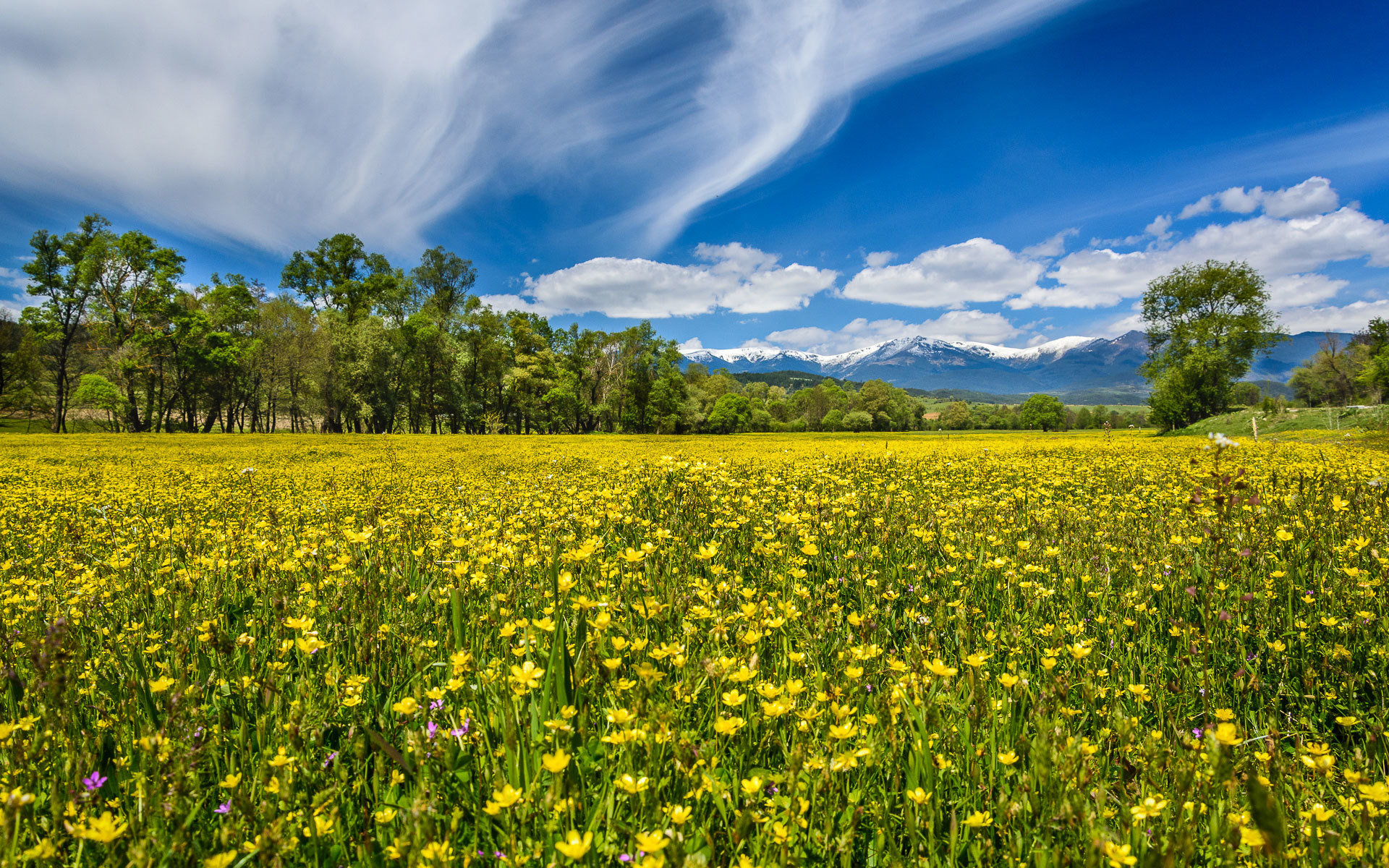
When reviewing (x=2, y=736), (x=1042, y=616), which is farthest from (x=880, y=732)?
(x=2, y=736)

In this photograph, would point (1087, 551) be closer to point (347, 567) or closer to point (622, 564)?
point (622, 564)

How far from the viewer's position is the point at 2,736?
64.6 inches

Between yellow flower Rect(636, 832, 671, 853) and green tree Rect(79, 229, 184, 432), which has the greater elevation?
green tree Rect(79, 229, 184, 432)

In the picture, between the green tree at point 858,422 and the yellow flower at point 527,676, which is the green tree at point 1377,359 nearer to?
the green tree at point 858,422

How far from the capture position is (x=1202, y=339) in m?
45.8

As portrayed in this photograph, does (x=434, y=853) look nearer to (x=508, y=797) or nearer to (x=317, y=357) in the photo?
(x=508, y=797)

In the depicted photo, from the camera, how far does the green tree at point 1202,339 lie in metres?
41.9

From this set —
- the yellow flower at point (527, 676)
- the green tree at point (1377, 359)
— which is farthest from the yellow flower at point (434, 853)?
the green tree at point (1377, 359)

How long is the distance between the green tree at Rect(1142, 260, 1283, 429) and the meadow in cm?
4890

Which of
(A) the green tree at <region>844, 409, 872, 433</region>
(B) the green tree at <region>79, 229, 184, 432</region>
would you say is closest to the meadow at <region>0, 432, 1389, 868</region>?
(B) the green tree at <region>79, 229, 184, 432</region>

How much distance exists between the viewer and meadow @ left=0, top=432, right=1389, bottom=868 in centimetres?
161

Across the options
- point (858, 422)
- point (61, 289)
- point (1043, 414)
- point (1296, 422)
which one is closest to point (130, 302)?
point (61, 289)

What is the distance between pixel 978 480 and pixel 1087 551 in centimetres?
454

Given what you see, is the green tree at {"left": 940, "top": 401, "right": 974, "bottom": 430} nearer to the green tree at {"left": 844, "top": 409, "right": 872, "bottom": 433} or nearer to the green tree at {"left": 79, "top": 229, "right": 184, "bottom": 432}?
the green tree at {"left": 844, "top": 409, "right": 872, "bottom": 433}
